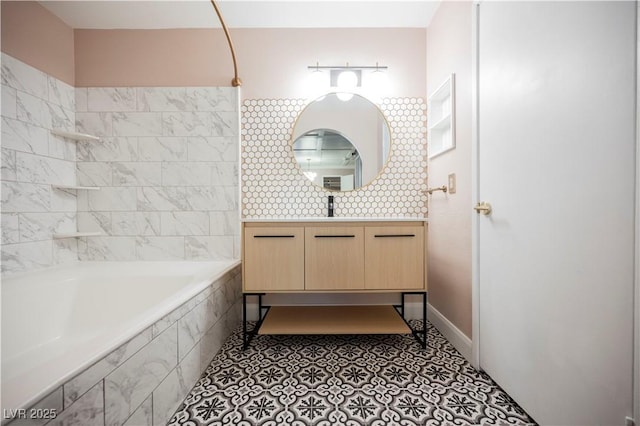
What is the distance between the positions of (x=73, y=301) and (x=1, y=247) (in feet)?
1.77

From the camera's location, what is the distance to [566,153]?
955 millimetres

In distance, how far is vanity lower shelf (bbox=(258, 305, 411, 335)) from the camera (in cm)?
168

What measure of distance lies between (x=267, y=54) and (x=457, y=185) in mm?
1835

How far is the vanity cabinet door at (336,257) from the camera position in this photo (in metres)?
1.67

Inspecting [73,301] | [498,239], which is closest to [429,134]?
[498,239]

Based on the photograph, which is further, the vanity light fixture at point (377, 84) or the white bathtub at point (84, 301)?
the vanity light fixture at point (377, 84)

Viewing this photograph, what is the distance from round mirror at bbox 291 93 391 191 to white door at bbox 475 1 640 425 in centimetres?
89

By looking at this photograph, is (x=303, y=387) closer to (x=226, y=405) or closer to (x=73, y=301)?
(x=226, y=405)

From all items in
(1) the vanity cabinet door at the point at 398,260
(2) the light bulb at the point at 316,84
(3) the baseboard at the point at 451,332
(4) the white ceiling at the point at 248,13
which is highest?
(4) the white ceiling at the point at 248,13

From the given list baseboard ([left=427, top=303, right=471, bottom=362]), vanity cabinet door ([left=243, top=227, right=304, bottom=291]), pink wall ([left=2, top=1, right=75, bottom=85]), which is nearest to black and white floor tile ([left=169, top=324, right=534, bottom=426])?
baseboard ([left=427, top=303, right=471, bottom=362])

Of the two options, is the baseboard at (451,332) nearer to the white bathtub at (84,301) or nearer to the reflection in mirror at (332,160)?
the reflection in mirror at (332,160)

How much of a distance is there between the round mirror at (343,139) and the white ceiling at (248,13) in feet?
2.01

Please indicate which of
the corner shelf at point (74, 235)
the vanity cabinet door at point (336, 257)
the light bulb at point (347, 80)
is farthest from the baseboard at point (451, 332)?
the corner shelf at point (74, 235)

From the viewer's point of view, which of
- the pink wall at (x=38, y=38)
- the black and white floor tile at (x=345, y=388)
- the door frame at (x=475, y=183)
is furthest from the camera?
the pink wall at (x=38, y=38)
